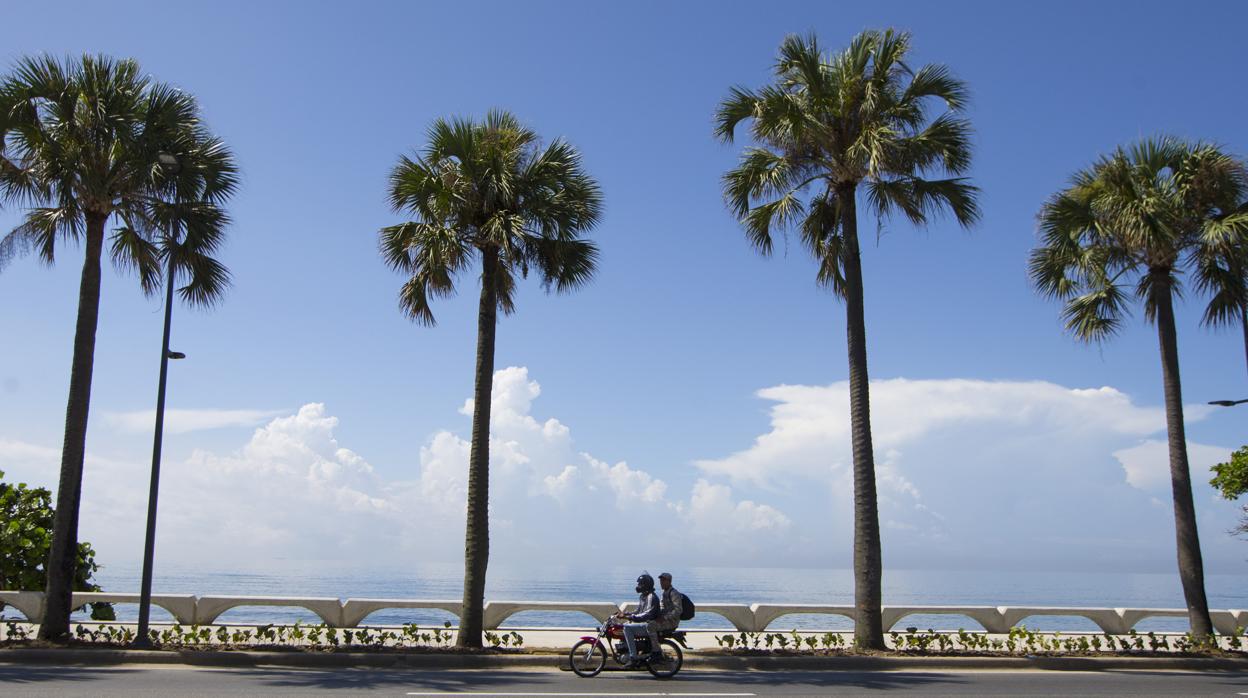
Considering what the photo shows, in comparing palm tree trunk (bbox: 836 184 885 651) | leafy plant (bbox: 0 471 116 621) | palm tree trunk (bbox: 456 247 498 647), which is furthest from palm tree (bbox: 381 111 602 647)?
leafy plant (bbox: 0 471 116 621)

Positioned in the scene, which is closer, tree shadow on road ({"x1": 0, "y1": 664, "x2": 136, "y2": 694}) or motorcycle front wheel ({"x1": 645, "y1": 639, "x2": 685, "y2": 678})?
tree shadow on road ({"x1": 0, "y1": 664, "x2": 136, "y2": 694})

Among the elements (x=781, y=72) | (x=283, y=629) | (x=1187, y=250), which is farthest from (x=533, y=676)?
(x=1187, y=250)

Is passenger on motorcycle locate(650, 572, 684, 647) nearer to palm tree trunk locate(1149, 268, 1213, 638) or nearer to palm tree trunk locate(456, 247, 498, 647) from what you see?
palm tree trunk locate(456, 247, 498, 647)

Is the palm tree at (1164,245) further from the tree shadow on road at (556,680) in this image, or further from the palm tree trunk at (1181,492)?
the tree shadow on road at (556,680)

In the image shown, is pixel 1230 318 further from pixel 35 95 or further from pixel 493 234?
pixel 35 95

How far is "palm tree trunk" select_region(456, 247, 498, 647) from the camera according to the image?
50.8 feet

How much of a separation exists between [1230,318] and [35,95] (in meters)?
23.3

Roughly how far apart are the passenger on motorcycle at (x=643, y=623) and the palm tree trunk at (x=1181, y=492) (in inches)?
416

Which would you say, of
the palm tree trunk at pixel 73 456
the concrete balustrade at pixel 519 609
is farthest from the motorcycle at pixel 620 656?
the palm tree trunk at pixel 73 456

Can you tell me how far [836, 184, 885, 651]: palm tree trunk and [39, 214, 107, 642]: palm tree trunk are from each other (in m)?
12.8

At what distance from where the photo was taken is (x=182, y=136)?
1647 cm

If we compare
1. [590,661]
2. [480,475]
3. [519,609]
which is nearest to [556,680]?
[590,661]

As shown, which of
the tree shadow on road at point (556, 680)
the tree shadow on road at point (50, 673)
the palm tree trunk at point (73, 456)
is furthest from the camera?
the palm tree trunk at point (73, 456)

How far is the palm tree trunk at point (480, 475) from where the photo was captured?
50.8 feet
